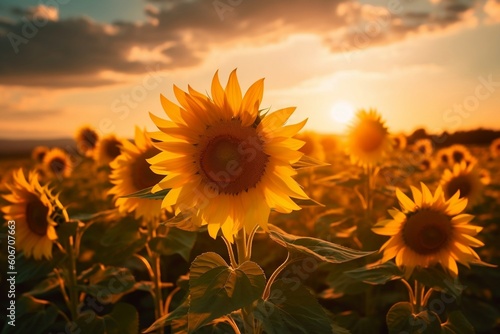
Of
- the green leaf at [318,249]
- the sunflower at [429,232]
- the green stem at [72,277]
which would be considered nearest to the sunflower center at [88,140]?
the green stem at [72,277]

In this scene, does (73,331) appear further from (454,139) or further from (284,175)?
(454,139)

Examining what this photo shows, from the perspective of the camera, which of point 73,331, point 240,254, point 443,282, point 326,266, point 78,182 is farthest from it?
point 78,182

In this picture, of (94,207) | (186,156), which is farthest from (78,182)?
(186,156)

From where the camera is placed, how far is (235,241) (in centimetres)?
288

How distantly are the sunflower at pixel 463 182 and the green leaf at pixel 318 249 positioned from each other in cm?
506

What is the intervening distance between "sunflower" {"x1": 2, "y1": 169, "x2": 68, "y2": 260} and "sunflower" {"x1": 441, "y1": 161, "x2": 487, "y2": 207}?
17.0 feet

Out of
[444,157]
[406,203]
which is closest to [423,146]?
[444,157]

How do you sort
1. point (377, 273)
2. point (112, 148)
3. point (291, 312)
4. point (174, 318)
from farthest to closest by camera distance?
point (112, 148) < point (377, 273) < point (174, 318) < point (291, 312)

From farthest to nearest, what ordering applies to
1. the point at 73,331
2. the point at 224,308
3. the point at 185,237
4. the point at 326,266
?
1. the point at 326,266
2. the point at 185,237
3. the point at 73,331
4. the point at 224,308

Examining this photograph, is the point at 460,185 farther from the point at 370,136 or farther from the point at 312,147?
the point at 312,147

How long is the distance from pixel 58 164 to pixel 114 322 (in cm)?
983

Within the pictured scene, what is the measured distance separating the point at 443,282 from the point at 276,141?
1.83m

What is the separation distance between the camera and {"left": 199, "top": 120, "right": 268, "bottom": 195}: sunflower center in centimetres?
255

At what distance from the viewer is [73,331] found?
3852 millimetres
